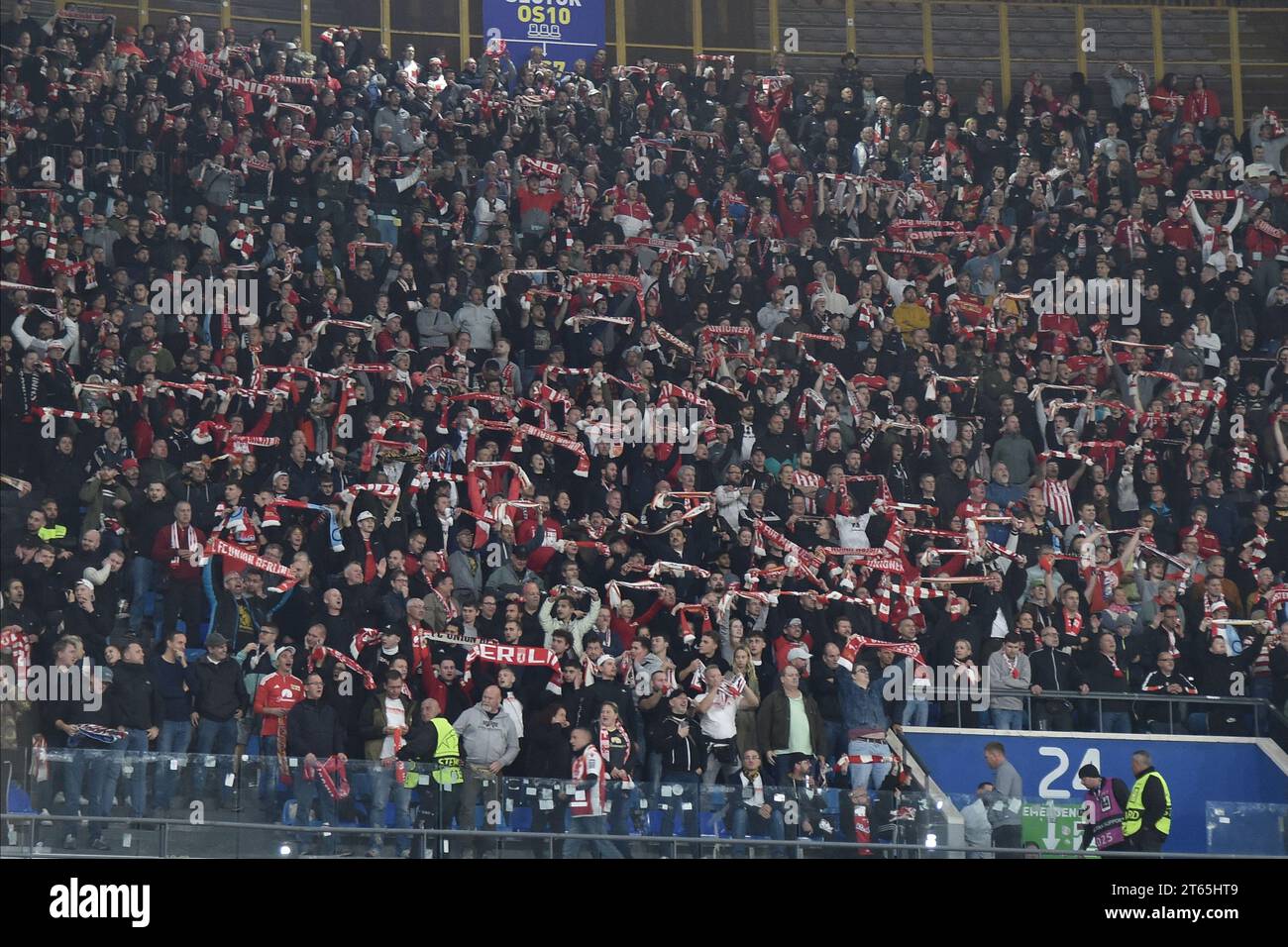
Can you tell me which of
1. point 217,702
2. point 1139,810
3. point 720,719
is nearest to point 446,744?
point 217,702

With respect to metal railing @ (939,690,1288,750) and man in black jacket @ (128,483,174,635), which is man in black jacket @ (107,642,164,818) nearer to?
man in black jacket @ (128,483,174,635)

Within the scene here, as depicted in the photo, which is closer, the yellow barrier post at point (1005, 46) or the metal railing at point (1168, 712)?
the metal railing at point (1168, 712)

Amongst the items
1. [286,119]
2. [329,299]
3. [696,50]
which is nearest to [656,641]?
[329,299]

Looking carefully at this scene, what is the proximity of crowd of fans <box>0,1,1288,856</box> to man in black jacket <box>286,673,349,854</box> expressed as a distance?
1.5 inches

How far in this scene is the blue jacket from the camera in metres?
17.9

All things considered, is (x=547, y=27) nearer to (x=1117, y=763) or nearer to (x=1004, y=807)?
(x=1117, y=763)

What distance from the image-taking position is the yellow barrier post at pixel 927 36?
31.4 meters

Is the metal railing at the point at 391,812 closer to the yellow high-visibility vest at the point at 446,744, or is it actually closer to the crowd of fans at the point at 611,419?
the crowd of fans at the point at 611,419

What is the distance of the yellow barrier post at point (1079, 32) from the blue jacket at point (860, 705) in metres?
15.9

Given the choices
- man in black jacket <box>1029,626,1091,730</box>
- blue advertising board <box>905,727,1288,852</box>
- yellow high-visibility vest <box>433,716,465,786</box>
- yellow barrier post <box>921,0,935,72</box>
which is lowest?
blue advertising board <box>905,727,1288,852</box>

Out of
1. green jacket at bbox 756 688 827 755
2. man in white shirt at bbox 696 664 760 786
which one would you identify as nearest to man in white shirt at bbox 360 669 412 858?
man in white shirt at bbox 696 664 760 786

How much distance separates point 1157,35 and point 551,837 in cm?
2055

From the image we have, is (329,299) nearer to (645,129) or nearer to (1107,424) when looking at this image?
(645,129)

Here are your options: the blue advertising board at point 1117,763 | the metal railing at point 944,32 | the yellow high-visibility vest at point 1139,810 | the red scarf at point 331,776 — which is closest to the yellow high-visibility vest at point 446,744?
the red scarf at point 331,776
